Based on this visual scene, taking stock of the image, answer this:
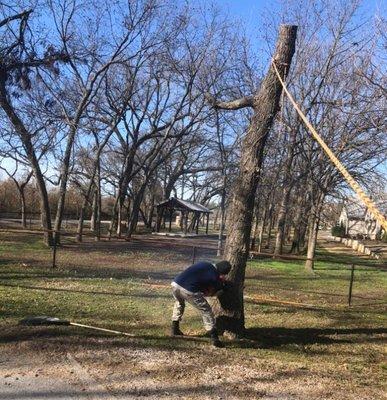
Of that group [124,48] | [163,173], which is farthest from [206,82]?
[163,173]

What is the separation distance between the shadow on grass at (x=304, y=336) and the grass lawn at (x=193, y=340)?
0.06 ft

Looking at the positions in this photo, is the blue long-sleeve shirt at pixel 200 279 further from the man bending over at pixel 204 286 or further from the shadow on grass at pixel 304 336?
the shadow on grass at pixel 304 336

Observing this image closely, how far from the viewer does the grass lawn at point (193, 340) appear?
18.5 ft

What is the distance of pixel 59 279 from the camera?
13.3 meters

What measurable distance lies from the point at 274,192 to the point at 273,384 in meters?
26.7

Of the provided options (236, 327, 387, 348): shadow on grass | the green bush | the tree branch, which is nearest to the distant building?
the green bush

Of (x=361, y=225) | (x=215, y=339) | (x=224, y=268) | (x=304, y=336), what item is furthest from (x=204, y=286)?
(x=361, y=225)

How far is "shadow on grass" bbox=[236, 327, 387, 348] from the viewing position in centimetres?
761

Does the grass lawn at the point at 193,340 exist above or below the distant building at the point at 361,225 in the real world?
below

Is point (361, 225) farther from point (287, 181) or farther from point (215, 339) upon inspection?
point (215, 339)

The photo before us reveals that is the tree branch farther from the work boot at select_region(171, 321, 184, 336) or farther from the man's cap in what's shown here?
the work boot at select_region(171, 321, 184, 336)

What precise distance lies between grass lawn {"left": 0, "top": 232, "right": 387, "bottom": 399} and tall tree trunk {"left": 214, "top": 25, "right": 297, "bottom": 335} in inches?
22.7

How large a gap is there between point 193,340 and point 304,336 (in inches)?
75.4

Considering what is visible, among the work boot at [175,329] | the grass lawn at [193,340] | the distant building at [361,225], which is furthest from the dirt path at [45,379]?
the distant building at [361,225]
